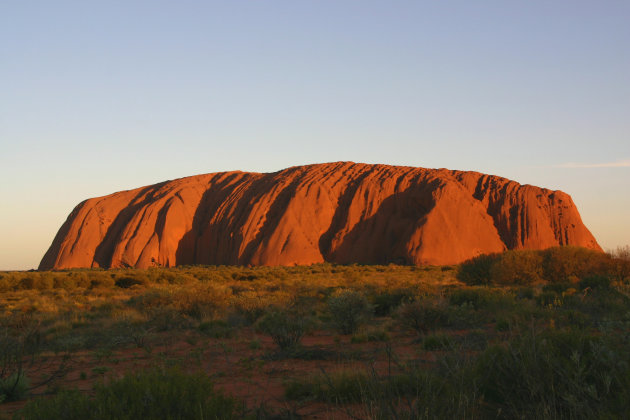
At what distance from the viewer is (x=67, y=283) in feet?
88.0

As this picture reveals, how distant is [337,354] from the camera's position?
834 cm

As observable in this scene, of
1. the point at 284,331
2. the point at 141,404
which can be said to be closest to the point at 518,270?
the point at 284,331

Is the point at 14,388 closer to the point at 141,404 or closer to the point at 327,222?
the point at 141,404

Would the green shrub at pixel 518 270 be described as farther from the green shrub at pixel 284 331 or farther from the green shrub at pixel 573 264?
the green shrub at pixel 284 331

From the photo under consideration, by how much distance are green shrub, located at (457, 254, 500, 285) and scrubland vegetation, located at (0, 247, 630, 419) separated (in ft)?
3.36

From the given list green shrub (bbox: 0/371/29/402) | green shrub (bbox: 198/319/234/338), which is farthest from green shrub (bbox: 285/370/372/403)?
green shrub (bbox: 198/319/234/338)

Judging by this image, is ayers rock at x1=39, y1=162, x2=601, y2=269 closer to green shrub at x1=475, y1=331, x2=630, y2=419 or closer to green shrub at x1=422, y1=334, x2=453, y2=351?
green shrub at x1=422, y1=334, x2=453, y2=351

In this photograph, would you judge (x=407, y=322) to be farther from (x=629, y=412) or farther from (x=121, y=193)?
(x=121, y=193)

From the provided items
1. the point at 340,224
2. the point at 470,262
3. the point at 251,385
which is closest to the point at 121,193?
the point at 340,224

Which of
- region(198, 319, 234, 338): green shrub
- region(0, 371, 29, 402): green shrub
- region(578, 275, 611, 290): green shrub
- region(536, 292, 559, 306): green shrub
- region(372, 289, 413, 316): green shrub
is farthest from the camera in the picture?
region(578, 275, 611, 290): green shrub

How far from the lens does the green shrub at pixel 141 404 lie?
3584mm

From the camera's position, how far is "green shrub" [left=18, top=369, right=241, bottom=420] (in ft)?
11.8

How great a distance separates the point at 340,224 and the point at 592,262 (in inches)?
1219

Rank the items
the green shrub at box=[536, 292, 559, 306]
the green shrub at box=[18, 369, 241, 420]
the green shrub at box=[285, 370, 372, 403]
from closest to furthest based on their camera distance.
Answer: the green shrub at box=[18, 369, 241, 420], the green shrub at box=[285, 370, 372, 403], the green shrub at box=[536, 292, 559, 306]
